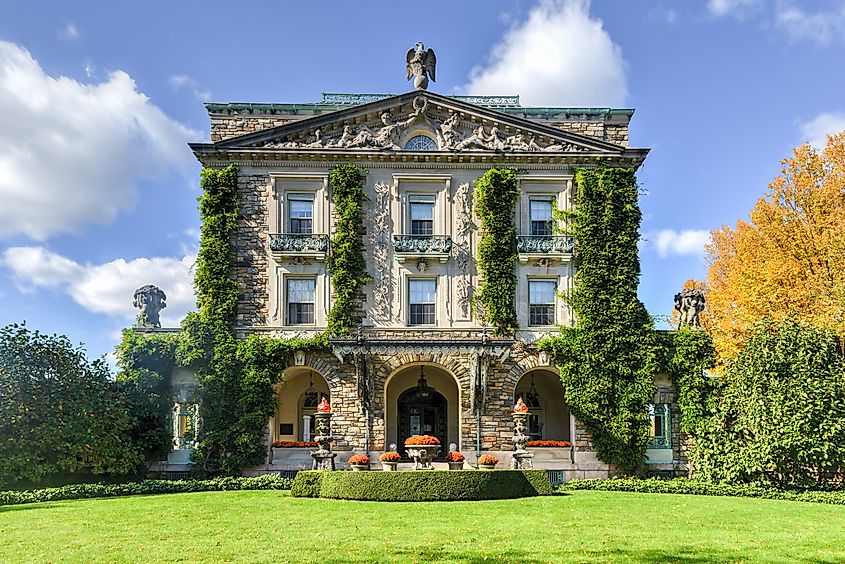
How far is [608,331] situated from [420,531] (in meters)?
15.1

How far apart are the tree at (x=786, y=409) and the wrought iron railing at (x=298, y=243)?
14.4 m

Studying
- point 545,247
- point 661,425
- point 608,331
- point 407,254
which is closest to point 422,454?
point 407,254

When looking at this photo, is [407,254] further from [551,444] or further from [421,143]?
[551,444]

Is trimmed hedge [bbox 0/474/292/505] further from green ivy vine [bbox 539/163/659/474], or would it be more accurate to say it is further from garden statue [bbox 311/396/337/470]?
green ivy vine [bbox 539/163/659/474]

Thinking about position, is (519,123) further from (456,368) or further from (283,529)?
(283,529)

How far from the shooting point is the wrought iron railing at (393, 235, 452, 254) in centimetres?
2769

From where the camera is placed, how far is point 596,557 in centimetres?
1177

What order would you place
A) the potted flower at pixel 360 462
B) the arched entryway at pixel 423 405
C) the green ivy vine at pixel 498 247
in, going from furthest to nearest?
the arched entryway at pixel 423 405
the green ivy vine at pixel 498 247
the potted flower at pixel 360 462

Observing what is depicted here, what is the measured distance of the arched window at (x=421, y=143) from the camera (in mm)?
28562

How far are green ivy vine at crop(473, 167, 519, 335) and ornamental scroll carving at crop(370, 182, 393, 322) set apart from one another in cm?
313

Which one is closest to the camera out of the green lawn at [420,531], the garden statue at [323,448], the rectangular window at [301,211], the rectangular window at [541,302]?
the green lawn at [420,531]

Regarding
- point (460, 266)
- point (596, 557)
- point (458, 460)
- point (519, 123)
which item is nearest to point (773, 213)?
point (519, 123)

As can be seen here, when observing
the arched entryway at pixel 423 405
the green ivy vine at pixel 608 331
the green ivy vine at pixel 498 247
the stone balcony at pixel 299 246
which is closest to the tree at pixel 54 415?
the stone balcony at pixel 299 246

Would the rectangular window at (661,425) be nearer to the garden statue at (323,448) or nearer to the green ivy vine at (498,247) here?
the green ivy vine at (498,247)
